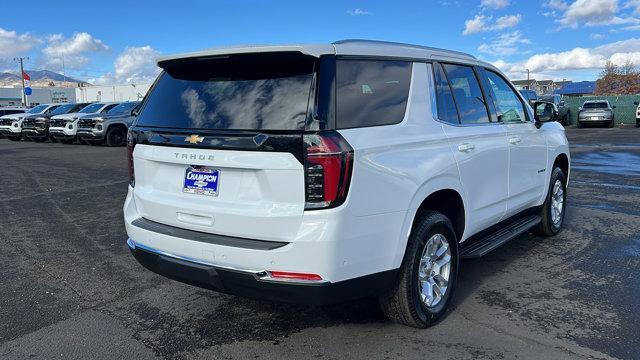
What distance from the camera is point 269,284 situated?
302cm

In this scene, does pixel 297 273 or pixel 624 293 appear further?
pixel 624 293

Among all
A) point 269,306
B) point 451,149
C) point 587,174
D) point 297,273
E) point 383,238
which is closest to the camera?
point 297,273

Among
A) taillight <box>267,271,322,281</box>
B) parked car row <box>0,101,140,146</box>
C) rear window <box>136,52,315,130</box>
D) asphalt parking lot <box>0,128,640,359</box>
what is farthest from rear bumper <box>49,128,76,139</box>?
taillight <box>267,271,322,281</box>

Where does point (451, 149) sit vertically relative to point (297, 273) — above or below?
above

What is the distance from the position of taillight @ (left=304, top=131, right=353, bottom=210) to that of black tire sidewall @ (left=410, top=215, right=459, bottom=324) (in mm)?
840

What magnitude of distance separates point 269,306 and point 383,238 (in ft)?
4.64

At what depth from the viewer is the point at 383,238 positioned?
10.4 ft

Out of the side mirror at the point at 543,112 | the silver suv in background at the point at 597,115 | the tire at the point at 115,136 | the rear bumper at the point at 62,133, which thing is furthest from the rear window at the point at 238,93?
the silver suv in background at the point at 597,115

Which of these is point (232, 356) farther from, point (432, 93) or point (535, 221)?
point (535, 221)

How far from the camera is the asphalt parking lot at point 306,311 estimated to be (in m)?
3.45

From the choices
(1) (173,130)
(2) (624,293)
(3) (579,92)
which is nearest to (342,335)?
(1) (173,130)

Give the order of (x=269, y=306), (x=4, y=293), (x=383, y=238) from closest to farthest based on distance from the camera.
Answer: (x=383, y=238) < (x=269, y=306) < (x=4, y=293)

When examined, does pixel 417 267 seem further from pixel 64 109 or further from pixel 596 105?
pixel 596 105

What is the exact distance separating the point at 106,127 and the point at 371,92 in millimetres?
18872
